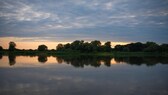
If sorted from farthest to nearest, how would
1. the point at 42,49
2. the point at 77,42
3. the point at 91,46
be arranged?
the point at 42,49, the point at 77,42, the point at 91,46

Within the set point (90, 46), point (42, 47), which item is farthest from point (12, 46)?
point (90, 46)

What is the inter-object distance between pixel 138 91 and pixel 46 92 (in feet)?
16.5

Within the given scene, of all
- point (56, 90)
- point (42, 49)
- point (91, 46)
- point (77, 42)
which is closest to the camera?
point (56, 90)

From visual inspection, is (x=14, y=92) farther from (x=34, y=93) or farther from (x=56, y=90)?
(x=56, y=90)

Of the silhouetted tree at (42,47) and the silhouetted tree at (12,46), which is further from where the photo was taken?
the silhouetted tree at (42,47)

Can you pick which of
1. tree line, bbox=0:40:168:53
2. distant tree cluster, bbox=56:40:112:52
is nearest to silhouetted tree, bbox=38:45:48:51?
tree line, bbox=0:40:168:53

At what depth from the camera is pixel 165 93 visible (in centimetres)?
1221

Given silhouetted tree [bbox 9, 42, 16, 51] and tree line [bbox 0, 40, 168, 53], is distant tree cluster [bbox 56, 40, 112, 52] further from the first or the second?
silhouetted tree [bbox 9, 42, 16, 51]

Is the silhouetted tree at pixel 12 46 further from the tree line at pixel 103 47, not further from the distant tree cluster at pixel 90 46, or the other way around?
the distant tree cluster at pixel 90 46

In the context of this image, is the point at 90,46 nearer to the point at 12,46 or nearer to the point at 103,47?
the point at 103,47

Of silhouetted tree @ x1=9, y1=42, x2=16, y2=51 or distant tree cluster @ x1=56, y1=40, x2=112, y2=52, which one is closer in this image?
distant tree cluster @ x1=56, y1=40, x2=112, y2=52

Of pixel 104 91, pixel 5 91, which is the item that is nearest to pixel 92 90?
pixel 104 91

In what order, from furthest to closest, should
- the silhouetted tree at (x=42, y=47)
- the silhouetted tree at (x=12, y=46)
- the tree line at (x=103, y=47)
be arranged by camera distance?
the silhouetted tree at (x=42, y=47), the silhouetted tree at (x=12, y=46), the tree line at (x=103, y=47)

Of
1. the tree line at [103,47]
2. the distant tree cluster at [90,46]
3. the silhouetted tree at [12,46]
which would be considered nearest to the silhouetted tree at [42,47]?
the tree line at [103,47]
